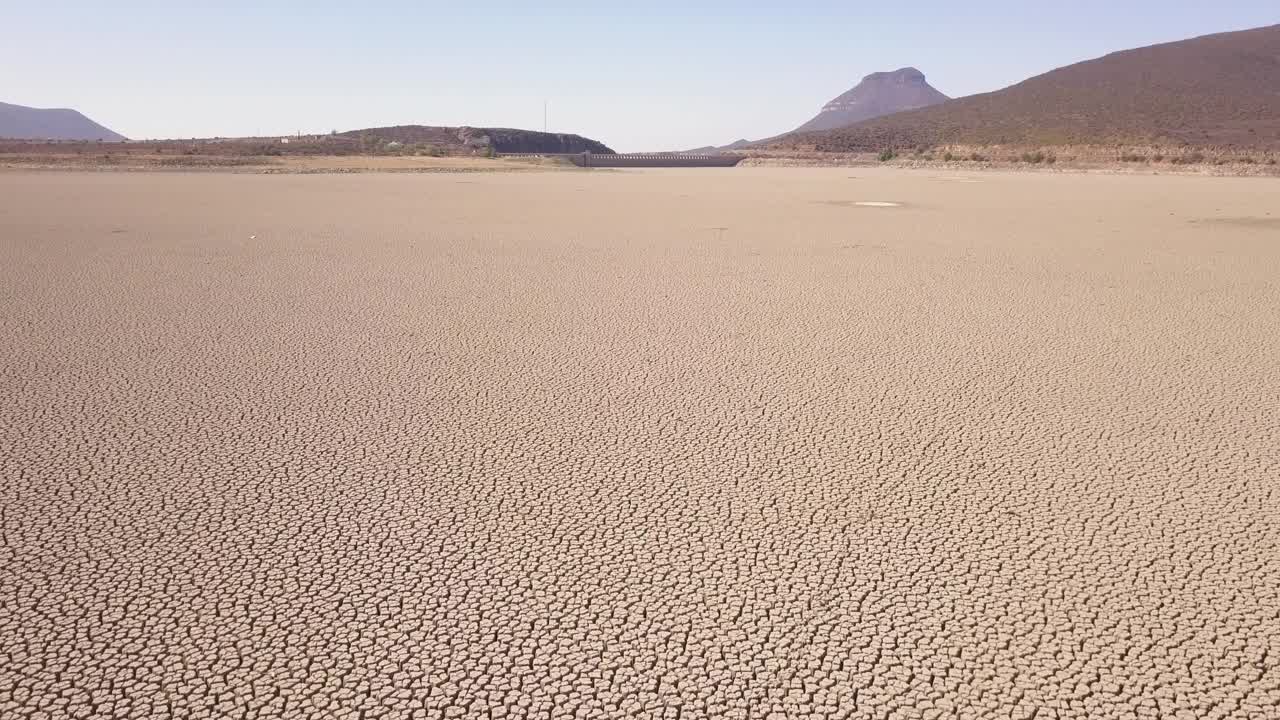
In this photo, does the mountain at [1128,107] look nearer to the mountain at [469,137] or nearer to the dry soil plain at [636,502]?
the mountain at [469,137]

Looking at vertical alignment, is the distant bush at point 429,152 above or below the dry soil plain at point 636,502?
above

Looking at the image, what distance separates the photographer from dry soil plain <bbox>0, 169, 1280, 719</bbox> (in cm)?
217

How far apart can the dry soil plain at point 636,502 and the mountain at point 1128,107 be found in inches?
2545

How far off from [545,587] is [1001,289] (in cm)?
622

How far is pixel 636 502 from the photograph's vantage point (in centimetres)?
317

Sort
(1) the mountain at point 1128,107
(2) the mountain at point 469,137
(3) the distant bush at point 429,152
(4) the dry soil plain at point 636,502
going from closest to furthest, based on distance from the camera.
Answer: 1. (4) the dry soil plain at point 636,502
2. (3) the distant bush at point 429,152
3. (1) the mountain at point 1128,107
4. (2) the mountain at point 469,137

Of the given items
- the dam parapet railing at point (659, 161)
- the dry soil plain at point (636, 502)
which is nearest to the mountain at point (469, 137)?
the dam parapet railing at point (659, 161)

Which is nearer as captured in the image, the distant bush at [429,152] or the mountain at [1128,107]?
the distant bush at [429,152]

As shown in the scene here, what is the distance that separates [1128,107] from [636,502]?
89043 mm

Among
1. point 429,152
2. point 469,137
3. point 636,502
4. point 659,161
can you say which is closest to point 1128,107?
point 659,161

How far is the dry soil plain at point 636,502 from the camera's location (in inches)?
85.3

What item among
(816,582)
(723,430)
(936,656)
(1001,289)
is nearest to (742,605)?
(816,582)

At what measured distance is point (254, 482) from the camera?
3287 millimetres

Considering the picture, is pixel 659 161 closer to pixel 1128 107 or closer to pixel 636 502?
pixel 1128 107
